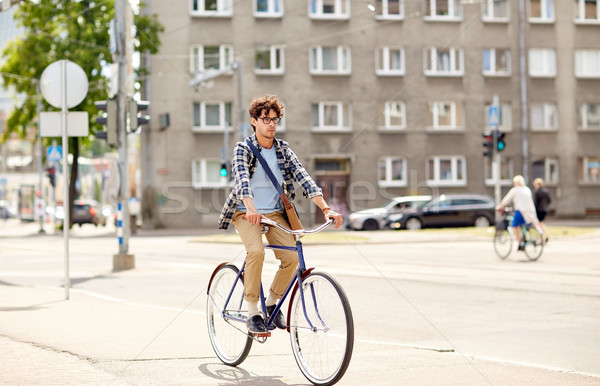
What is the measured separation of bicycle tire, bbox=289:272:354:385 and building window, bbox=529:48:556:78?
38468mm

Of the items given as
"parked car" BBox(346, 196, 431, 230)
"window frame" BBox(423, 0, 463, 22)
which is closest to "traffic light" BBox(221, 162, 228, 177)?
"parked car" BBox(346, 196, 431, 230)

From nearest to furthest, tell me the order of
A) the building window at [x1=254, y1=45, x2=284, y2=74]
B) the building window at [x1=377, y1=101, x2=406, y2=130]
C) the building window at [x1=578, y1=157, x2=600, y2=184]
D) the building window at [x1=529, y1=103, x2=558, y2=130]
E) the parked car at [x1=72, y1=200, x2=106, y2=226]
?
the building window at [x1=254, y1=45, x2=284, y2=74], the building window at [x1=377, y1=101, x2=406, y2=130], the building window at [x1=529, y1=103, x2=558, y2=130], the building window at [x1=578, y1=157, x2=600, y2=184], the parked car at [x1=72, y1=200, x2=106, y2=226]

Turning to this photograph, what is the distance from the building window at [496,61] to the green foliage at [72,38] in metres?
15.9

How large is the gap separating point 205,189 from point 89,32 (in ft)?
28.8

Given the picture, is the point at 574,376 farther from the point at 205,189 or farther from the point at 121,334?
the point at 205,189

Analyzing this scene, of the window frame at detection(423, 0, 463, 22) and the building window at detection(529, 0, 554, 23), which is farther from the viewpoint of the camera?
the building window at detection(529, 0, 554, 23)

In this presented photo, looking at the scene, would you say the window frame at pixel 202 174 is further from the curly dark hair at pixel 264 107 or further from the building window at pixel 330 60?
the curly dark hair at pixel 264 107

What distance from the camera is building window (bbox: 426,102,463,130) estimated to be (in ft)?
134

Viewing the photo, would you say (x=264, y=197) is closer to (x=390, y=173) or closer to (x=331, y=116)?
(x=331, y=116)

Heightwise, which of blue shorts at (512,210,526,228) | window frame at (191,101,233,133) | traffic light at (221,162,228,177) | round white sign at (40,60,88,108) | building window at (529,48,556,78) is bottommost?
blue shorts at (512,210,526,228)

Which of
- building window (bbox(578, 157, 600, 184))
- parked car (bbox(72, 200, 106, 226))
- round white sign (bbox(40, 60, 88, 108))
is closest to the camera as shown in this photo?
round white sign (bbox(40, 60, 88, 108))

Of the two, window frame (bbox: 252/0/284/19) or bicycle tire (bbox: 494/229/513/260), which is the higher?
window frame (bbox: 252/0/284/19)

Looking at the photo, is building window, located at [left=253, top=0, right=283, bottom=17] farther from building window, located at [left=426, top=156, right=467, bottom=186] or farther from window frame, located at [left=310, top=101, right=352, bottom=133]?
building window, located at [left=426, top=156, right=467, bottom=186]

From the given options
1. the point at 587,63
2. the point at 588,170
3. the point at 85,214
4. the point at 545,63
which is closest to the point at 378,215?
the point at 545,63
